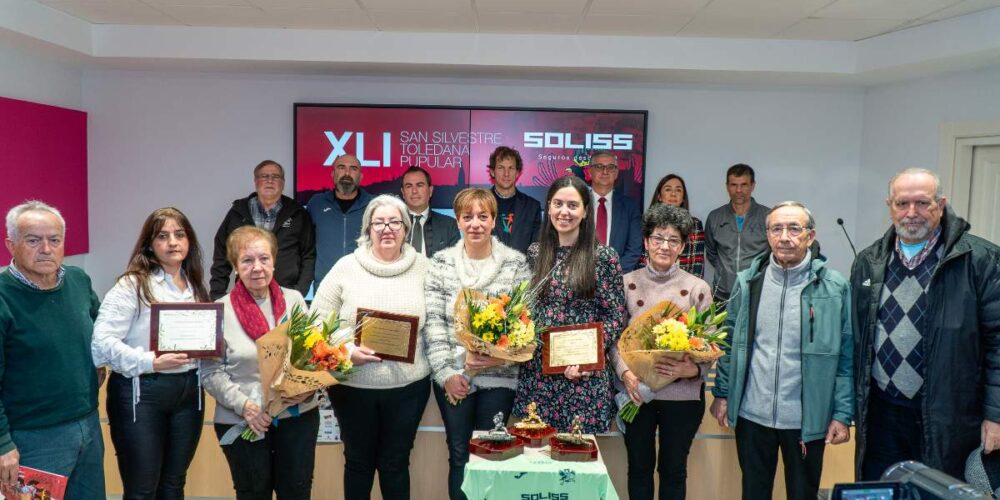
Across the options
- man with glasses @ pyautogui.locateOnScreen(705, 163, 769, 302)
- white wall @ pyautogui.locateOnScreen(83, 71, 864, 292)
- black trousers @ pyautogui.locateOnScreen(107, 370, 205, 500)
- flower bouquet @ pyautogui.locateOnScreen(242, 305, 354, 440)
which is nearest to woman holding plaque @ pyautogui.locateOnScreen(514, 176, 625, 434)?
flower bouquet @ pyautogui.locateOnScreen(242, 305, 354, 440)

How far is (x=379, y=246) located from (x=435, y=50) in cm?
294

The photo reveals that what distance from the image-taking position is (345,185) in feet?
17.5

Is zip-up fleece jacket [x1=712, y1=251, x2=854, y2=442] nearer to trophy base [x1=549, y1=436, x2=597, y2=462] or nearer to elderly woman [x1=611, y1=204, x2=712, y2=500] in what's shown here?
elderly woman [x1=611, y1=204, x2=712, y2=500]

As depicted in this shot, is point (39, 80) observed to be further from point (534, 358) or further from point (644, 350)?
point (644, 350)

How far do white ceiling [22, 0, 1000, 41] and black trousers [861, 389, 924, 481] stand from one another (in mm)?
2696

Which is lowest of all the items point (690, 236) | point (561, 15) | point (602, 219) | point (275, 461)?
point (275, 461)

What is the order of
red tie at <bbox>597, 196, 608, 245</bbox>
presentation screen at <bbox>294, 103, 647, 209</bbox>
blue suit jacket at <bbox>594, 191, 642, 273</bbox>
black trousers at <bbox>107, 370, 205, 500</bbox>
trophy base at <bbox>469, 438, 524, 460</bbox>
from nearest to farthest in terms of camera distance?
trophy base at <bbox>469, 438, 524, 460</bbox> < black trousers at <bbox>107, 370, 205, 500</bbox> < blue suit jacket at <bbox>594, 191, 642, 273</bbox> < red tie at <bbox>597, 196, 608, 245</bbox> < presentation screen at <bbox>294, 103, 647, 209</bbox>

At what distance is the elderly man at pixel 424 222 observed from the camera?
16.0 feet

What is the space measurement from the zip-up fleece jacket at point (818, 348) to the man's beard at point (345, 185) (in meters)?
3.33

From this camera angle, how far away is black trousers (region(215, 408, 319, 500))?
2.70m

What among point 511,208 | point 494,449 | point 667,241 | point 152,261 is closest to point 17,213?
point 152,261

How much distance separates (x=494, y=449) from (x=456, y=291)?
0.70 metres

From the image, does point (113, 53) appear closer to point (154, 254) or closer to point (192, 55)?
point (192, 55)

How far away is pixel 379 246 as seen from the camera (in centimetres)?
292
